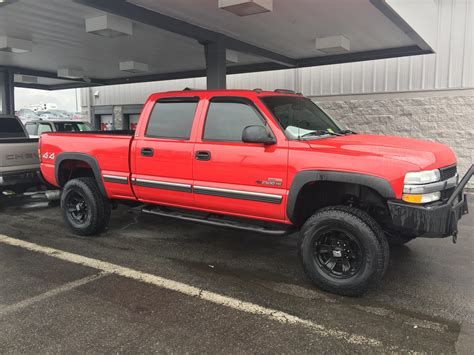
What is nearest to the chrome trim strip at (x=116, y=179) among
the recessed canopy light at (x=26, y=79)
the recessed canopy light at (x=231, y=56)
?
the recessed canopy light at (x=231, y=56)

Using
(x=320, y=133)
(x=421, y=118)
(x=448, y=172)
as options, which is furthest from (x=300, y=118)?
(x=421, y=118)

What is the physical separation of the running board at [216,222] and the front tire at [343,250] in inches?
14.4

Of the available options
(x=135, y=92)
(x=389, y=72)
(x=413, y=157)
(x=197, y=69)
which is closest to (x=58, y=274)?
(x=413, y=157)

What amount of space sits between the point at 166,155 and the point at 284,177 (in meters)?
1.63

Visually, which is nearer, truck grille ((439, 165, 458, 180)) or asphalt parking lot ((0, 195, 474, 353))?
asphalt parking lot ((0, 195, 474, 353))

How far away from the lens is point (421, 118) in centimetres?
1202

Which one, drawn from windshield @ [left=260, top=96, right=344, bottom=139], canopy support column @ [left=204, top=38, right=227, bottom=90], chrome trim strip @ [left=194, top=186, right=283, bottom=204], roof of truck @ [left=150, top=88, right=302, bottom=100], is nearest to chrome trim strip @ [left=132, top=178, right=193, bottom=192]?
chrome trim strip @ [left=194, top=186, right=283, bottom=204]

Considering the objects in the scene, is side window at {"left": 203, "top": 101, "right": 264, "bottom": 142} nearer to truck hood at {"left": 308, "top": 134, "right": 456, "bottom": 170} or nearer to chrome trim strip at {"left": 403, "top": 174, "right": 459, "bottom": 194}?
truck hood at {"left": 308, "top": 134, "right": 456, "bottom": 170}

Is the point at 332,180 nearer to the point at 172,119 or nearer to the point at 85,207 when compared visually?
the point at 172,119

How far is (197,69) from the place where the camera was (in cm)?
1581

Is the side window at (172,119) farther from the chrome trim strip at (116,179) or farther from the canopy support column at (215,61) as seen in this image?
the canopy support column at (215,61)

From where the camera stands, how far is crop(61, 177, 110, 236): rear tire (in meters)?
5.95

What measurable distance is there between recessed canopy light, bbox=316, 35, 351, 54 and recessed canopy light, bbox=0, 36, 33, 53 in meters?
7.77

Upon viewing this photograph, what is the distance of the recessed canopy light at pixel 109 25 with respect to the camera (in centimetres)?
882
